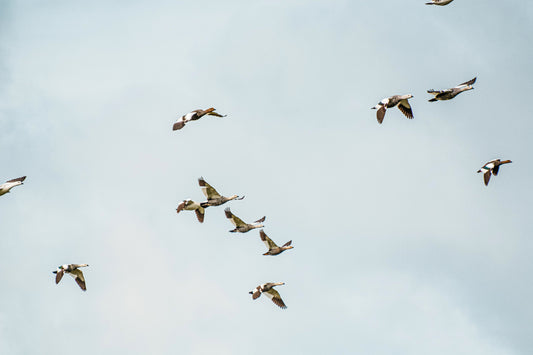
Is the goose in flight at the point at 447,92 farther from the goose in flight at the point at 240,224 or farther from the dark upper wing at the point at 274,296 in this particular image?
the dark upper wing at the point at 274,296

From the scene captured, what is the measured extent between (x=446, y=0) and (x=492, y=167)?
13846mm

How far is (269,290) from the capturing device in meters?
82.4

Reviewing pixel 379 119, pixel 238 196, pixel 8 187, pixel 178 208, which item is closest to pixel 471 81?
pixel 379 119

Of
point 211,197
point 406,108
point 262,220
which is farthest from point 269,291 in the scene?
point 406,108

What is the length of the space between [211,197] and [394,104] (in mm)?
18344

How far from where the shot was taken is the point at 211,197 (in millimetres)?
80938

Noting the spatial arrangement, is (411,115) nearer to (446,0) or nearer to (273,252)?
(446,0)

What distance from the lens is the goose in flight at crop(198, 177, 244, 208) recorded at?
263 ft

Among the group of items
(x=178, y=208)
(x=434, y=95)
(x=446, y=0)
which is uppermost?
(x=446, y=0)

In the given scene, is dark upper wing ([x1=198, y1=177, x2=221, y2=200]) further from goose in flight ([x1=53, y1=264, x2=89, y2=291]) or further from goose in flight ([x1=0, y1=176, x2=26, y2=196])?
goose in flight ([x1=0, y1=176, x2=26, y2=196])

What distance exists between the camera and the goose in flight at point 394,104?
72.1 m

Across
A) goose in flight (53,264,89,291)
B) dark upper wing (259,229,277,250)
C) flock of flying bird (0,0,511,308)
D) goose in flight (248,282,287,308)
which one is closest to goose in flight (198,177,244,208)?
flock of flying bird (0,0,511,308)

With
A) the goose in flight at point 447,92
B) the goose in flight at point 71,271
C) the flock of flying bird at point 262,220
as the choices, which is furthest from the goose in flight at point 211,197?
the goose in flight at point 447,92

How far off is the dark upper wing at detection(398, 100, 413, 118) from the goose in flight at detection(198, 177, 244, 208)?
16319 millimetres
